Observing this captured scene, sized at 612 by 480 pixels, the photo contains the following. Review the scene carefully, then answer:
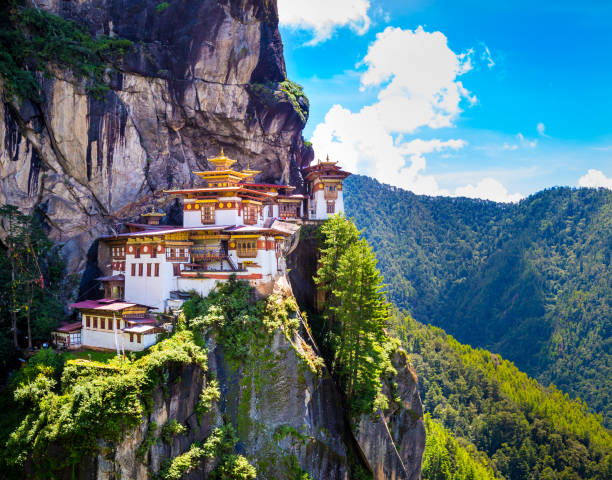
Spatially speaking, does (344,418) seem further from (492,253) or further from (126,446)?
(492,253)

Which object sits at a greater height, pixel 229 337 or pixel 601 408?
pixel 229 337

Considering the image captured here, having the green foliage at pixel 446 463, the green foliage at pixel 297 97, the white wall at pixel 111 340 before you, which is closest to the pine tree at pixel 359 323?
the white wall at pixel 111 340

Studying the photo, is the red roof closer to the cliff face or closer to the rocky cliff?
the cliff face

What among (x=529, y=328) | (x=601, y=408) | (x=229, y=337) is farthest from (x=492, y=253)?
(x=229, y=337)

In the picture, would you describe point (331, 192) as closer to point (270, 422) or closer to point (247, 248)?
point (247, 248)

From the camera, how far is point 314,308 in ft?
128

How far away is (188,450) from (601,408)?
114 meters

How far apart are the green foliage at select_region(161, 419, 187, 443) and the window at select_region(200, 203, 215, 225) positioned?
59.3 ft

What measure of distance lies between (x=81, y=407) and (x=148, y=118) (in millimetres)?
29302

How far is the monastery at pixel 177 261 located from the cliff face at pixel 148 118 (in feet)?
14.9

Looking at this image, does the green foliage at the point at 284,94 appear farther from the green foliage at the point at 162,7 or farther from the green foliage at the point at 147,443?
the green foliage at the point at 147,443

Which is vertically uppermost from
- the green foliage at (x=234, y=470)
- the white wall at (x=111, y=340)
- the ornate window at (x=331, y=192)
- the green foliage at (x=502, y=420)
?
the ornate window at (x=331, y=192)

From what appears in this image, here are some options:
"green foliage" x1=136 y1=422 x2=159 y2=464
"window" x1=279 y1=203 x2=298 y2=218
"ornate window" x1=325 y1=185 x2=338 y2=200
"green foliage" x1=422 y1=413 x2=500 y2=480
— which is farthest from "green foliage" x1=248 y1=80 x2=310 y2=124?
"green foliage" x1=422 y1=413 x2=500 y2=480

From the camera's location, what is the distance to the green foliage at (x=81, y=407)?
21031mm
